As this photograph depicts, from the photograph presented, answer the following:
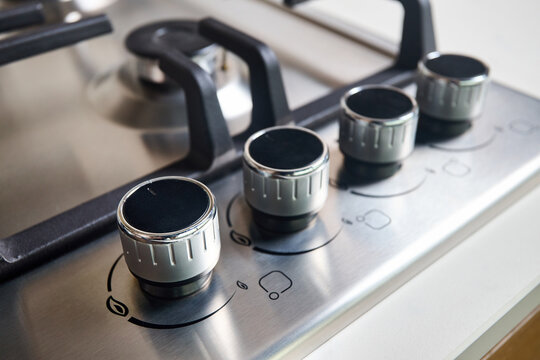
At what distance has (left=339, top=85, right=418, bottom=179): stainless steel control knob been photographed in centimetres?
39

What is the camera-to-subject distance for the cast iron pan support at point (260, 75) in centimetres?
43

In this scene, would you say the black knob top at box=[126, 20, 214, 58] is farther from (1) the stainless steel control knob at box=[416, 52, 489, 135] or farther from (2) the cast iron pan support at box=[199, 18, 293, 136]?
(1) the stainless steel control knob at box=[416, 52, 489, 135]

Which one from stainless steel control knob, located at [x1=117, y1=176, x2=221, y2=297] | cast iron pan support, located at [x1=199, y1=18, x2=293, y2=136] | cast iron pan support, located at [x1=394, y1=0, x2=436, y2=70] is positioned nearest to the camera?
stainless steel control knob, located at [x1=117, y1=176, x2=221, y2=297]

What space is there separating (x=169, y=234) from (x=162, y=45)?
0.26 meters

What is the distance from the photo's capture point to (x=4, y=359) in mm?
306

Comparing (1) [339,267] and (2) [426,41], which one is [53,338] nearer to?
(1) [339,267]

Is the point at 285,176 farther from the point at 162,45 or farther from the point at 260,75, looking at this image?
the point at 162,45

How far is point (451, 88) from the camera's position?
438 mm

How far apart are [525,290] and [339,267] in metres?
0.12

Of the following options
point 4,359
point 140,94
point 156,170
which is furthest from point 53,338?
point 140,94

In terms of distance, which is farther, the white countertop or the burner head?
the burner head

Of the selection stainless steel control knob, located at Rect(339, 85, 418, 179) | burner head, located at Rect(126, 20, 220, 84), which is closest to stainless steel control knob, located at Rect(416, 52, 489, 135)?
stainless steel control knob, located at Rect(339, 85, 418, 179)

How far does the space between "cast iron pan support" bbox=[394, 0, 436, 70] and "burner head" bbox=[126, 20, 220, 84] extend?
184 millimetres

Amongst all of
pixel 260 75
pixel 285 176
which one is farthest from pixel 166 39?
pixel 285 176
